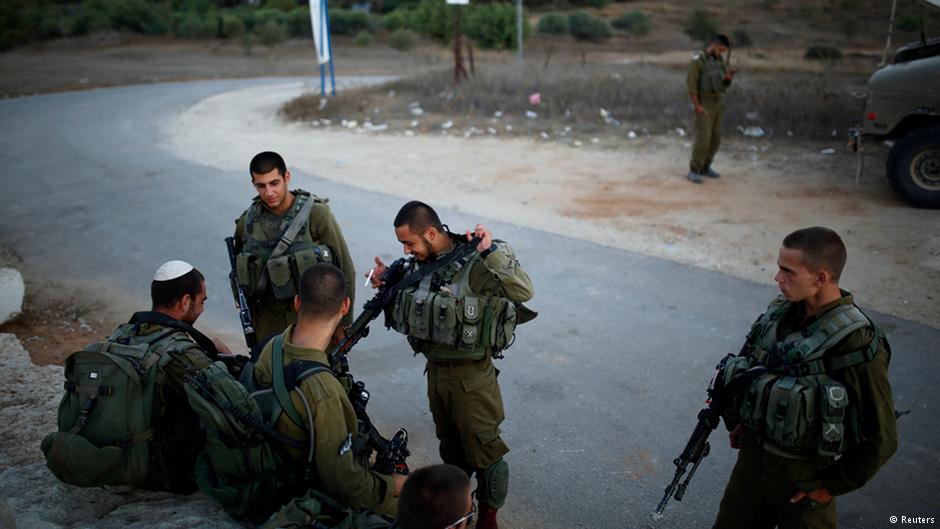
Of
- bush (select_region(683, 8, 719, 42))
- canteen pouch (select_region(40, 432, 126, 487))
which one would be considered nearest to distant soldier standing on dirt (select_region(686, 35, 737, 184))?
canteen pouch (select_region(40, 432, 126, 487))

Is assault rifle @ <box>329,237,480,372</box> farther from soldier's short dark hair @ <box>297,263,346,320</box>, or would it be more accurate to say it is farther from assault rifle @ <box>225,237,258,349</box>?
assault rifle @ <box>225,237,258,349</box>

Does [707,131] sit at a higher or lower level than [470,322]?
higher

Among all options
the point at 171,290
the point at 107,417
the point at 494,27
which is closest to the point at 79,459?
the point at 107,417

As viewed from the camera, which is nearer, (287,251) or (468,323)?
(468,323)

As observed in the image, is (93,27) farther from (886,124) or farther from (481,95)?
(886,124)

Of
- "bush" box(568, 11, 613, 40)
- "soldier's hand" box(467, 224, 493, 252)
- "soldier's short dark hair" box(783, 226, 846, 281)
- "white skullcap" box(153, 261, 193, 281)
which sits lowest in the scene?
"white skullcap" box(153, 261, 193, 281)

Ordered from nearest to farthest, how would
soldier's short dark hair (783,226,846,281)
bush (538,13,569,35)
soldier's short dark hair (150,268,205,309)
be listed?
soldier's short dark hair (783,226,846,281) → soldier's short dark hair (150,268,205,309) → bush (538,13,569,35)

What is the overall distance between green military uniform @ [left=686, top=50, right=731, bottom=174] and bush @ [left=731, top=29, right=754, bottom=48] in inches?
754

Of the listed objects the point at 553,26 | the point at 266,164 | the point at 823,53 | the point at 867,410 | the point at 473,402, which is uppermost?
the point at 553,26

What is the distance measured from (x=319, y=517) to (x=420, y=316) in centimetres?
102

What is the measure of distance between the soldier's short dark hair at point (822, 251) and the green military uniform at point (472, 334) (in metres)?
1.11

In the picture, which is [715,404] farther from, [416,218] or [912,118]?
[912,118]

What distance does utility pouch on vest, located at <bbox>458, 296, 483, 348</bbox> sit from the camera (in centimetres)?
303

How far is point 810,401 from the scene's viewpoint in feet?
7.80
